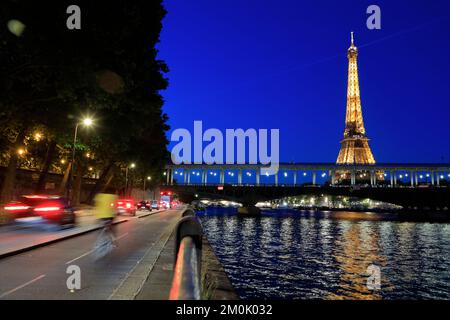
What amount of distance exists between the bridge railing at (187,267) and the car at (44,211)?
18325 mm

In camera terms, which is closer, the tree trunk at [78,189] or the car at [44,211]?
the car at [44,211]

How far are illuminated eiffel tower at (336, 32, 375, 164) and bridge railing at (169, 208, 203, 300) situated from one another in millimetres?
154673

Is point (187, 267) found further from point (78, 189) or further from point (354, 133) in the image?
point (354, 133)

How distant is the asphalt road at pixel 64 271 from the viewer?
8.97m

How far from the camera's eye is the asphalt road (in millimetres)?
8969

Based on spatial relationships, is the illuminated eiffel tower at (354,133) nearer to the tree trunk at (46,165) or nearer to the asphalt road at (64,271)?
the tree trunk at (46,165)

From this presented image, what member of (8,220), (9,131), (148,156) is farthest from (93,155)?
(8,220)

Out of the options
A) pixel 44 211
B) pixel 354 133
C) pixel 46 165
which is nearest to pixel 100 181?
pixel 46 165

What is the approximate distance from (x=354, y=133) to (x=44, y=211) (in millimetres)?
145678

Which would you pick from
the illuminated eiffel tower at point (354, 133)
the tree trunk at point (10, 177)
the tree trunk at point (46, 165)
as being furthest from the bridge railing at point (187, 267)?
the illuminated eiffel tower at point (354, 133)

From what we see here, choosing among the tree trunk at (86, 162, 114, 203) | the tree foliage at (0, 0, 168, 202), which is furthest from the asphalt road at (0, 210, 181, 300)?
the tree trunk at (86, 162, 114, 203)

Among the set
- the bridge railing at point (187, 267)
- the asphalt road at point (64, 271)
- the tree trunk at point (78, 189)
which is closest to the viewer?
the bridge railing at point (187, 267)

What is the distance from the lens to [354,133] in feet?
524

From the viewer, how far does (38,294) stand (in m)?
8.78
